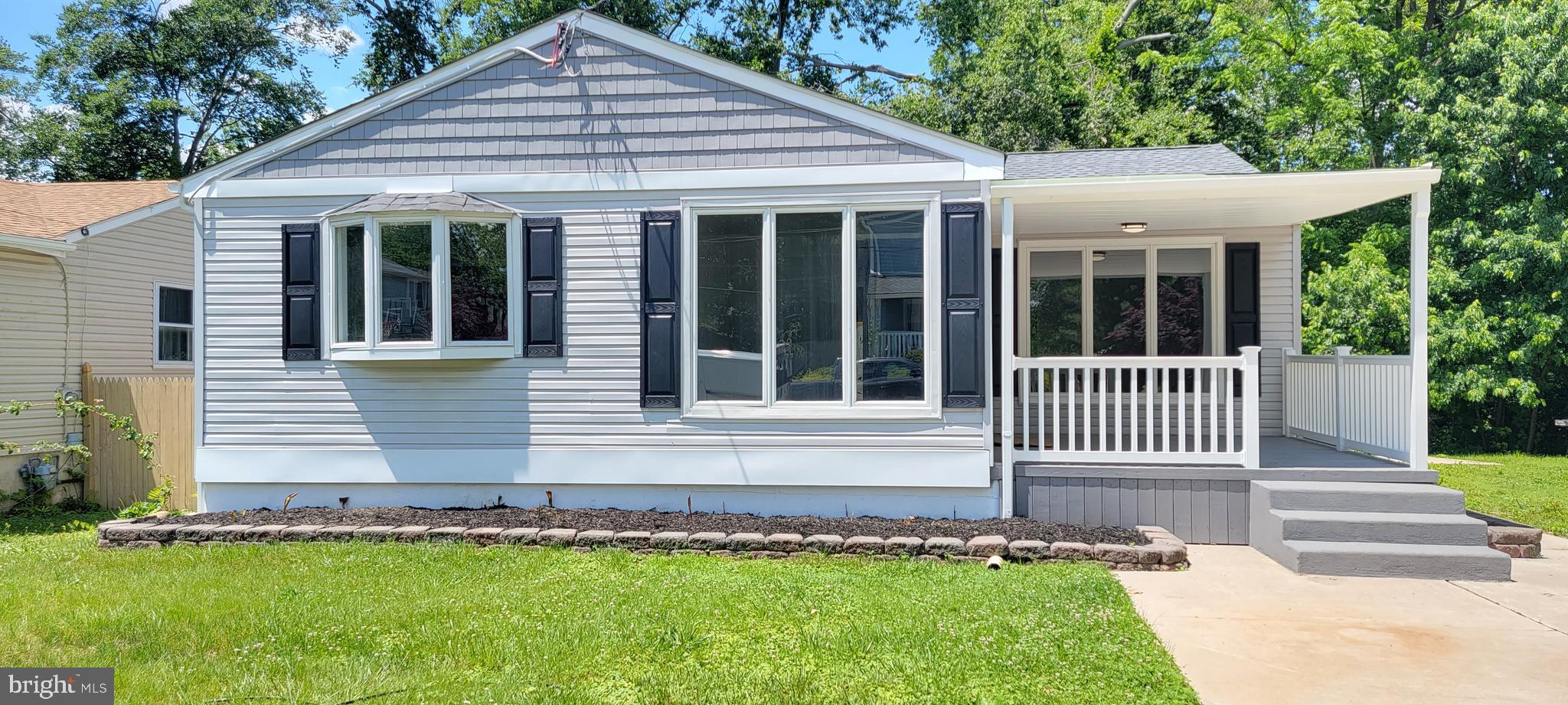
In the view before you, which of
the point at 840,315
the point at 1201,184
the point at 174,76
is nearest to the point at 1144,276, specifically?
the point at 1201,184

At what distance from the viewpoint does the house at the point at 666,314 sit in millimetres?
6270

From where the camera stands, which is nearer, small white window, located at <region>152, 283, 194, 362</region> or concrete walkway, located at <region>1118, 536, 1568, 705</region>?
concrete walkway, located at <region>1118, 536, 1568, 705</region>

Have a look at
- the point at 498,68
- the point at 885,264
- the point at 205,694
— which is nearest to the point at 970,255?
the point at 885,264

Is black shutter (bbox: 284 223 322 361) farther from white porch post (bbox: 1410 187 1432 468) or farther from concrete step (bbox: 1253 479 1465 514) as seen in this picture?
white porch post (bbox: 1410 187 1432 468)

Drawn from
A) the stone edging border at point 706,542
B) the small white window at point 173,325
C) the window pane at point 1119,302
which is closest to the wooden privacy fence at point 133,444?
the small white window at point 173,325

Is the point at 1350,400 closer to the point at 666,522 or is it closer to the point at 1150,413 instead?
the point at 1150,413

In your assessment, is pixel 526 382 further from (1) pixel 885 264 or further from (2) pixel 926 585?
(2) pixel 926 585

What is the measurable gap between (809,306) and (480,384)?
2.53m

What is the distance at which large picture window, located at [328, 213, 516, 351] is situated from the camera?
6.45m

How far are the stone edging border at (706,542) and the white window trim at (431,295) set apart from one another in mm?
1261

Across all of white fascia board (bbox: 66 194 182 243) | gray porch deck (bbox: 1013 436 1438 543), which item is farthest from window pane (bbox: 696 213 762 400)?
white fascia board (bbox: 66 194 182 243)

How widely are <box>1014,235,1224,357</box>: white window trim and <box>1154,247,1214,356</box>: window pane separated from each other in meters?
0.04

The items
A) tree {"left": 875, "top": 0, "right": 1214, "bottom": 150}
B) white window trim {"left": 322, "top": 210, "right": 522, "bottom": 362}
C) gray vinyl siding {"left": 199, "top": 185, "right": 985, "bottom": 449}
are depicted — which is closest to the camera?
white window trim {"left": 322, "top": 210, "right": 522, "bottom": 362}

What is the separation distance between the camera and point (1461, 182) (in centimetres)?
1278
